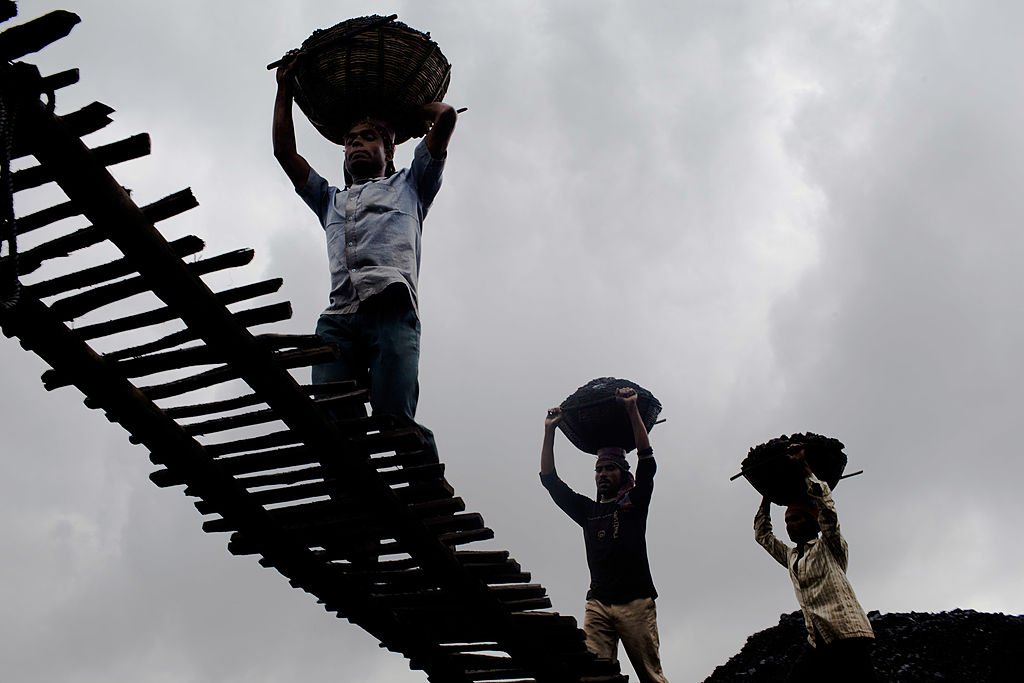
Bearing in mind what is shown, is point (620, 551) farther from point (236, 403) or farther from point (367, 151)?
point (236, 403)

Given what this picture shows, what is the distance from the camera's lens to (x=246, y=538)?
12.7ft

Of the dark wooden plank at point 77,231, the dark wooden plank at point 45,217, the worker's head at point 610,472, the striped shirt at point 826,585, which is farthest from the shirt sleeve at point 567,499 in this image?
the dark wooden plank at point 45,217

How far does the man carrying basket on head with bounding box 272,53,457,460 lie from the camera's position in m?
4.21

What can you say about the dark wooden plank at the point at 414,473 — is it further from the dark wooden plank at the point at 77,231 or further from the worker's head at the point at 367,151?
the worker's head at the point at 367,151

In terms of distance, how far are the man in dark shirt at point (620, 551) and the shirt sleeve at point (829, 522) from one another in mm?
1448

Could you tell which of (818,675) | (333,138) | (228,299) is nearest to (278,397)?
(228,299)

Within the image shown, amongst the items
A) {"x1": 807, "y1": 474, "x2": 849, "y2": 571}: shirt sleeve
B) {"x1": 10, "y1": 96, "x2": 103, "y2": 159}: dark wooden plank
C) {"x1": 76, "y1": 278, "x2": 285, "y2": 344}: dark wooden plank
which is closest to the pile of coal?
{"x1": 807, "y1": 474, "x2": 849, "y2": 571}: shirt sleeve

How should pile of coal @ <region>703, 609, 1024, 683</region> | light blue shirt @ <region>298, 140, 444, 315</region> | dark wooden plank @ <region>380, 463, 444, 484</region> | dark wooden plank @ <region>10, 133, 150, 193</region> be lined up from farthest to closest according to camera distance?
1. pile of coal @ <region>703, 609, 1024, 683</region>
2. light blue shirt @ <region>298, 140, 444, 315</region>
3. dark wooden plank @ <region>380, 463, 444, 484</region>
4. dark wooden plank @ <region>10, 133, 150, 193</region>

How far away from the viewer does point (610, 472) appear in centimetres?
681

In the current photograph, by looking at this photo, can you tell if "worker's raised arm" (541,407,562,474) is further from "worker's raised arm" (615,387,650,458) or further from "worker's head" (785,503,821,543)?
"worker's head" (785,503,821,543)

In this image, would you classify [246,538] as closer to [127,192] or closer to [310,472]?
[310,472]

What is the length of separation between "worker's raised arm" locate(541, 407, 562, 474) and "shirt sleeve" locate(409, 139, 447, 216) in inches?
117

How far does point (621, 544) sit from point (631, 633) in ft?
1.83

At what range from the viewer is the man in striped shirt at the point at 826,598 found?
4.66 m
